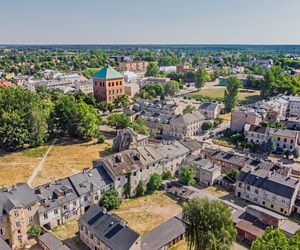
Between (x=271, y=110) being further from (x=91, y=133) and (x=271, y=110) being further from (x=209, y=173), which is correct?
(x=91, y=133)

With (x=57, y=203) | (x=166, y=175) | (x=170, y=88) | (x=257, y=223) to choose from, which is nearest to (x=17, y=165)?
(x=57, y=203)

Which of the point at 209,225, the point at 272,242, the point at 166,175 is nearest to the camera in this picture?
the point at 272,242

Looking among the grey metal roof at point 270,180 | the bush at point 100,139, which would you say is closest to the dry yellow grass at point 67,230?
the grey metal roof at point 270,180

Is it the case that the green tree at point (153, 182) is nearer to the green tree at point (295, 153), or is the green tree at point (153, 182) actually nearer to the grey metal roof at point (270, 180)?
the grey metal roof at point (270, 180)

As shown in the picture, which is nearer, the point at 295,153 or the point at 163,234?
the point at 163,234

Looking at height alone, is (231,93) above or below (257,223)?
above

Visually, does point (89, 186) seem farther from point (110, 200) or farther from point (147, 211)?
point (147, 211)

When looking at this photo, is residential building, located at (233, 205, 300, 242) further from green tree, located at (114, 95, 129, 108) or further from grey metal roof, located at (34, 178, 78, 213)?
green tree, located at (114, 95, 129, 108)
